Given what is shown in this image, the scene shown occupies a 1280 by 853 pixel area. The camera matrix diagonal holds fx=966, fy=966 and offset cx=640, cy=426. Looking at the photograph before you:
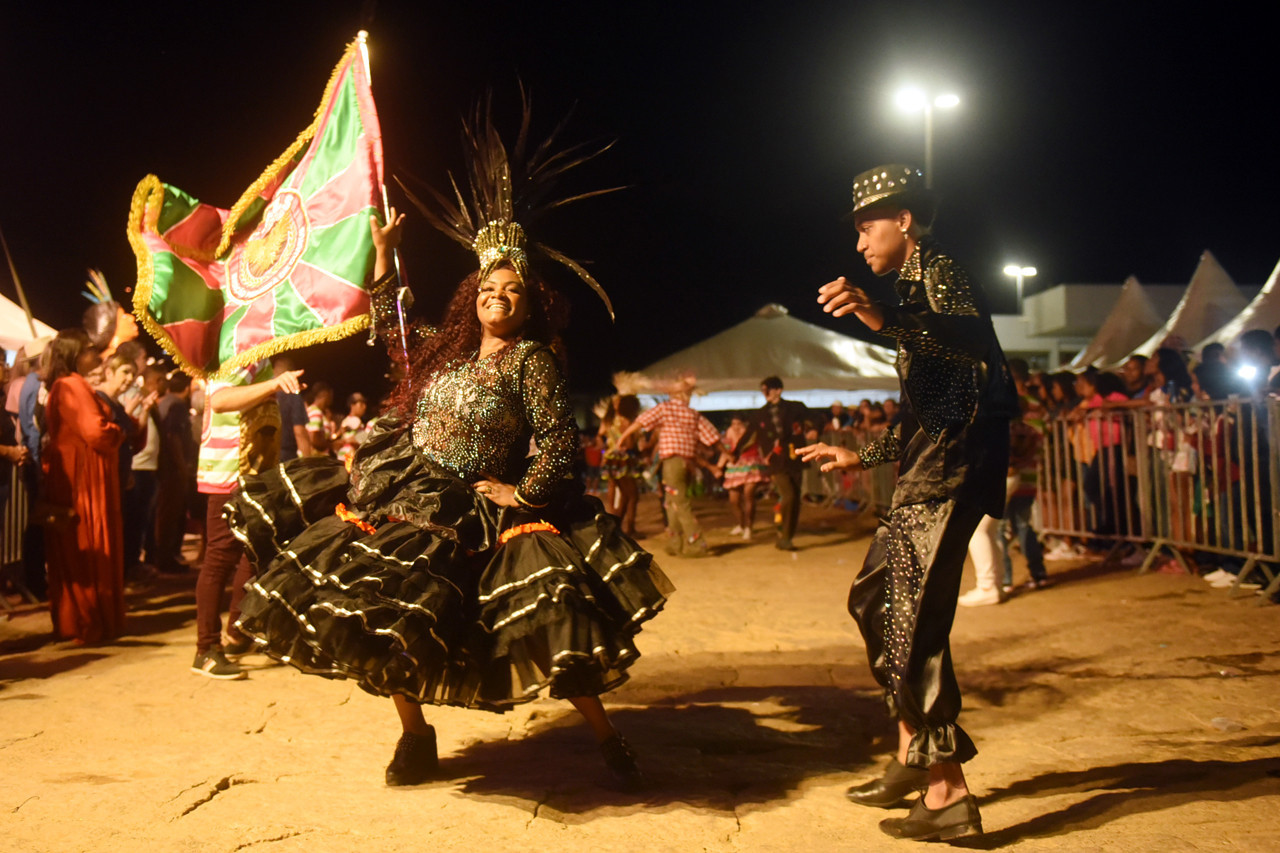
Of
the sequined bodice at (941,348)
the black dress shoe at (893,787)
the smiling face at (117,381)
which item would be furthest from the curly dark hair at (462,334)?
the smiling face at (117,381)

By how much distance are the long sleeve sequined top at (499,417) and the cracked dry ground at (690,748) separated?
123 cm

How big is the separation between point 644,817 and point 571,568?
2.92 ft

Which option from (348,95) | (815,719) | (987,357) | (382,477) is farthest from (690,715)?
(348,95)

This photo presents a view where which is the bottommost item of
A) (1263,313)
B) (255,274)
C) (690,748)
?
(690,748)

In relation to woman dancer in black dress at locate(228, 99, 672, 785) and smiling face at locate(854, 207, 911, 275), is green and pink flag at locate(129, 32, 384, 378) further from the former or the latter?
smiling face at locate(854, 207, 911, 275)

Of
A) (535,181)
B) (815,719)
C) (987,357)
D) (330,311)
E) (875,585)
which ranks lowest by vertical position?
(815,719)

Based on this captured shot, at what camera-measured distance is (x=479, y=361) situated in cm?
391

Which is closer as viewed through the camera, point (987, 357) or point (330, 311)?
point (987, 357)

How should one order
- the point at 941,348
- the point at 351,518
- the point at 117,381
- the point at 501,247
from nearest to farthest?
the point at 941,348 → the point at 351,518 → the point at 501,247 → the point at 117,381

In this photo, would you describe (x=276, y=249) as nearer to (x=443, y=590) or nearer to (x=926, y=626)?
(x=443, y=590)

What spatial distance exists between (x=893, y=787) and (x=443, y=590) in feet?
5.65

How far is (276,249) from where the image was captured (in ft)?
17.4

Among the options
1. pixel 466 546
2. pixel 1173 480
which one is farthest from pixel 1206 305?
pixel 466 546

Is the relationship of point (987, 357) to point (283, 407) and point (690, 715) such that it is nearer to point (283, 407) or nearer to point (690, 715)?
point (690, 715)
